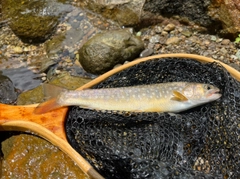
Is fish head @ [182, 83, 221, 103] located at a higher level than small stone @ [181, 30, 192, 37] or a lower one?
higher

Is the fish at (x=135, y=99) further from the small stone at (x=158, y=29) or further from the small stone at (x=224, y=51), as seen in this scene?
the small stone at (x=158, y=29)

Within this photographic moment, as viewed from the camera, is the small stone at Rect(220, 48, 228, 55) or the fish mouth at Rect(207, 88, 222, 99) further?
the small stone at Rect(220, 48, 228, 55)

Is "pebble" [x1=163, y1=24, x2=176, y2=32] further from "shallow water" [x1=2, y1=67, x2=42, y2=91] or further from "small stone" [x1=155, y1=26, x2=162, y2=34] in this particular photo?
"shallow water" [x1=2, y1=67, x2=42, y2=91]

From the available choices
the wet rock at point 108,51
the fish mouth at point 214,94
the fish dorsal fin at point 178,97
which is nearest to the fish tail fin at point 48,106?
the fish dorsal fin at point 178,97

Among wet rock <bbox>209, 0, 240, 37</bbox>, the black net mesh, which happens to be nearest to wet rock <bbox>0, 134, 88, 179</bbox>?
the black net mesh

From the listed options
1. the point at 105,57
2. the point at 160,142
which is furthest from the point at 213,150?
the point at 105,57

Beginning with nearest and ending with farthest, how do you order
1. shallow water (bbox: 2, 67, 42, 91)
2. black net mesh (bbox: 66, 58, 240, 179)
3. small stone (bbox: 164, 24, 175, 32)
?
black net mesh (bbox: 66, 58, 240, 179), shallow water (bbox: 2, 67, 42, 91), small stone (bbox: 164, 24, 175, 32)
